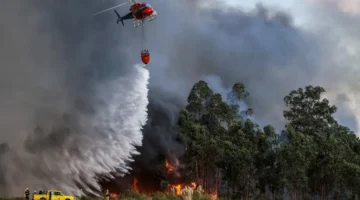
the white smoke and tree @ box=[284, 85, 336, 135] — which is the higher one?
tree @ box=[284, 85, 336, 135]

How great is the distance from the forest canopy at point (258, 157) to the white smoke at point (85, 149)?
14094 millimetres

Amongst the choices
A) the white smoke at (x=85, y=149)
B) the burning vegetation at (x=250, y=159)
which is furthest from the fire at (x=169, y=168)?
the white smoke at (x=85, y=149)

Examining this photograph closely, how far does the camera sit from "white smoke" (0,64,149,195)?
55.2 metres

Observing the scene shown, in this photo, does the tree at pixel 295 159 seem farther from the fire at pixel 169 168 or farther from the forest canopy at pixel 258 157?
the fire at pixel 169 168

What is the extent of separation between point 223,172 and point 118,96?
22539 millimetres

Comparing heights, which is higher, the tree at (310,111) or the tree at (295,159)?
the tree at (310,111)

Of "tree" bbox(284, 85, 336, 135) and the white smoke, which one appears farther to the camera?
"tree" bbox(284, 85, 336, 135)

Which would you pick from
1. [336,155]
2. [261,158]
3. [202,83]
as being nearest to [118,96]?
[202,83]

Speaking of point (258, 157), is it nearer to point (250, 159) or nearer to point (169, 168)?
point (250, 159)

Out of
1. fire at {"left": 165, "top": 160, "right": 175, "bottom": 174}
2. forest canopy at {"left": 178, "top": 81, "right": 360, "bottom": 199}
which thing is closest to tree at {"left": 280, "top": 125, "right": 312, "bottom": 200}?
forest canopy at {"left": 178, "top": 81, "right": 360, "bottom": 199}

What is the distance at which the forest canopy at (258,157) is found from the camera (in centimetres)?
6431

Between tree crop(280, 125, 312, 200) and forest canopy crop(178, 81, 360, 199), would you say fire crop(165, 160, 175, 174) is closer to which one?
forest canopy crop(178, 81, 360, 199)

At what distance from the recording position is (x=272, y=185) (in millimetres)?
69750

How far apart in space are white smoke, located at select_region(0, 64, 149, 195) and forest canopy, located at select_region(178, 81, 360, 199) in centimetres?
1409
